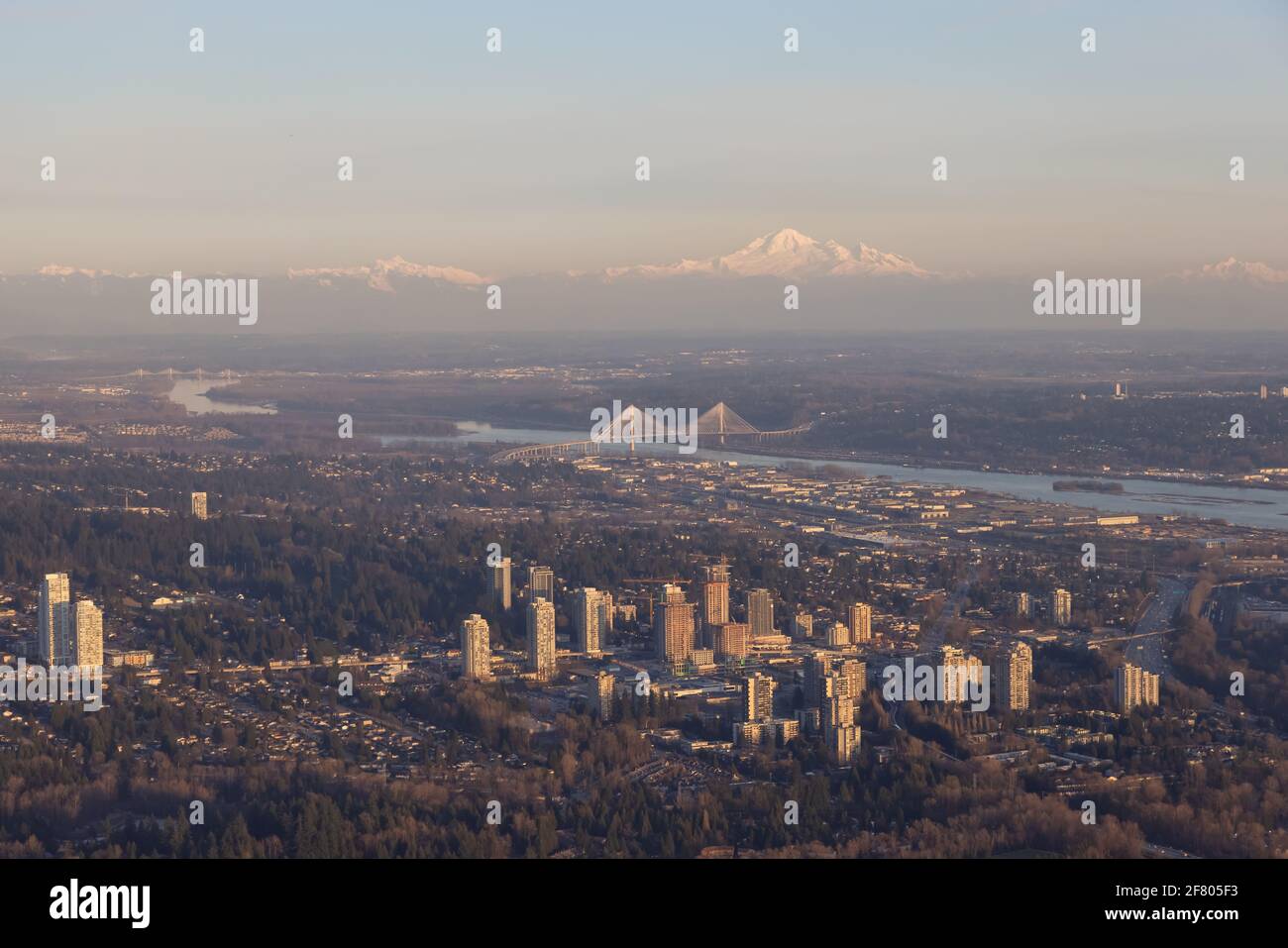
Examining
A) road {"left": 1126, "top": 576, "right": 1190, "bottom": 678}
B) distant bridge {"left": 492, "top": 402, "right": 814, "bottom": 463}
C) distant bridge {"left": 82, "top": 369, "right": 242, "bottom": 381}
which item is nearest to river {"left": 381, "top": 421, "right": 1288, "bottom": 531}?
distant bridge {"left": 492, "top": 402, "right": 814, "bottom": 463}

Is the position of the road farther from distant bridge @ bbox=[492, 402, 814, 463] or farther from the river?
distant bridge @ bbox=[492, 402, 814, 463]

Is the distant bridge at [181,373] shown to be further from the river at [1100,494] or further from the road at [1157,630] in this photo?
the road at [1157,630]

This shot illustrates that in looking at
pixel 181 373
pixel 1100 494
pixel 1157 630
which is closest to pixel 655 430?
pixel 1100 494

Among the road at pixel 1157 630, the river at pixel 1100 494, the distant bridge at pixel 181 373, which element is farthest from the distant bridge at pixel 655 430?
the road at pixel 1157 630

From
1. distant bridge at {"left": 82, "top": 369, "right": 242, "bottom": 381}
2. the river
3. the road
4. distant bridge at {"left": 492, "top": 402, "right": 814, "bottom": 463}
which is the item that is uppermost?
distant bridge at {"left": 82, "top": 369, "right": 242, "bottom": 381}

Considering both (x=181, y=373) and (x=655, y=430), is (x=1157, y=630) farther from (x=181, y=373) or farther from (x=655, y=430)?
(x=181, y=373)

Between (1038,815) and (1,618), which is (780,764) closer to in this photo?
(1038,815)

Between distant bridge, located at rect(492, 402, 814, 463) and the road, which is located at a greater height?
distant bridge, located at rect(492, 402, 814, 463)
